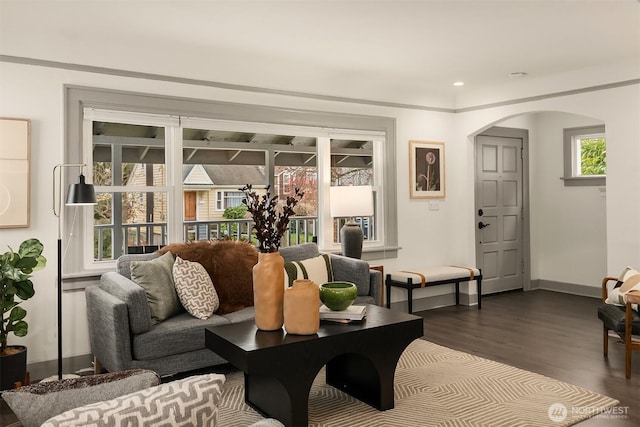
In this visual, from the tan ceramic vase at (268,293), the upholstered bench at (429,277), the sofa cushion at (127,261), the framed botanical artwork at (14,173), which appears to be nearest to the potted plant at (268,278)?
the tan ceramic vase at (268,293)

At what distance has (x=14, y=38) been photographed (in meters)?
3.71

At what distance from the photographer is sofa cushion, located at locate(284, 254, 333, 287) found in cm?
423

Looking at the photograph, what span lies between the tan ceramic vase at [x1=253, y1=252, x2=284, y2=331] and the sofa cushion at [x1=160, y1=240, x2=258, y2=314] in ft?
3.52

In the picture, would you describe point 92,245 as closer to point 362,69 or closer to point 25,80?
point 25,80

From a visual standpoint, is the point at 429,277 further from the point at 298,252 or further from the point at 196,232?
the point at 196,232

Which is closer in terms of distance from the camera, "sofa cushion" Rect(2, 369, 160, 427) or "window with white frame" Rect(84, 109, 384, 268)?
"sofa cushion" Rect(2, 369, 160, 427)

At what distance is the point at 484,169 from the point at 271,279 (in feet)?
15.0

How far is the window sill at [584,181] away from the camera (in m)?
6.49

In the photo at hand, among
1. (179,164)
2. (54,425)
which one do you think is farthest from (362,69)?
(54,425)

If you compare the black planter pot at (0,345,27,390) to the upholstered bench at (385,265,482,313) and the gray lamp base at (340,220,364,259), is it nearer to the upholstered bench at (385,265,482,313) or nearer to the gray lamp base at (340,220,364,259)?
the gray lamp base at (340,220,364,259)

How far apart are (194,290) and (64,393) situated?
2.63 meters

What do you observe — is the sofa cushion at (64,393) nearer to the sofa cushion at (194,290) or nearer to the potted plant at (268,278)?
the potted plant at (268,278)

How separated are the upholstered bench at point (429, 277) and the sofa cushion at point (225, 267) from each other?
77.6 inches

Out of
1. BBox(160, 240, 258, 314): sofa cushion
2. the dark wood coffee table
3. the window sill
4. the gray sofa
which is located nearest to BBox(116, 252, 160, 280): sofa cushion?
the gray sofa
